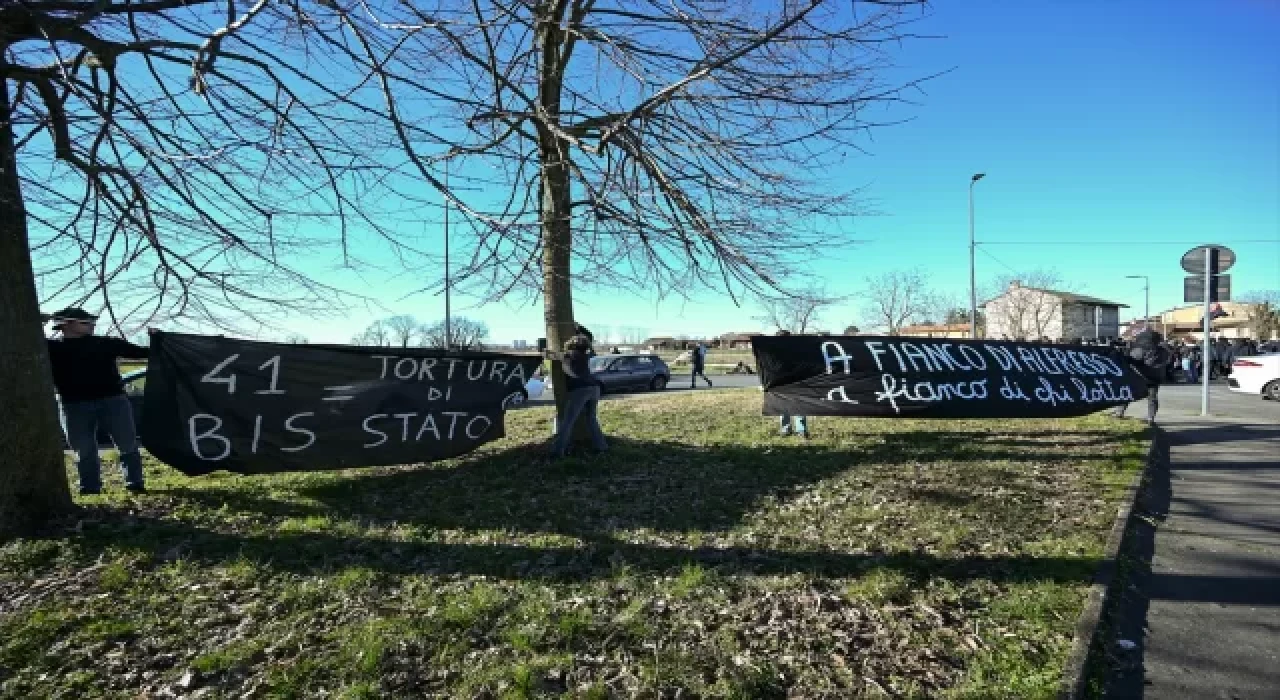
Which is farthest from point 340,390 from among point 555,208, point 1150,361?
point 1150,361

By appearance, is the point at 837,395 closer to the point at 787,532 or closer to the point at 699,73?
the point at 787,532

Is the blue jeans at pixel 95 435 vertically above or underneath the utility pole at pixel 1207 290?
underneath

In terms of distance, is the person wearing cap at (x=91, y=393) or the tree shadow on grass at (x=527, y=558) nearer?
the tree shadow on grass at (x=527, y=558)

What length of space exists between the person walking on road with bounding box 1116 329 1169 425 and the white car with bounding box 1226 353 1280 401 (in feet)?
25.3

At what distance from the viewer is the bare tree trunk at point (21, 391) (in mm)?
4281

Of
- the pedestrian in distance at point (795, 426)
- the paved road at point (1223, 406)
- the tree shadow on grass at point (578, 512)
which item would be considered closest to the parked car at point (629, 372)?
the pedestrian in distance at point (795, 426)

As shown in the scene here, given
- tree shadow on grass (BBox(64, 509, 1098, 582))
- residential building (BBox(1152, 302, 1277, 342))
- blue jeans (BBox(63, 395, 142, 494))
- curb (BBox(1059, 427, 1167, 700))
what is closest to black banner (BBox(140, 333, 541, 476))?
blue jeans (BBox(63, 395, 142, 494))

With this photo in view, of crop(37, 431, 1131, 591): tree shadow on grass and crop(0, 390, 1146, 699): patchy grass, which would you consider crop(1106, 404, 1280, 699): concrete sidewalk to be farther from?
crop(37, 431, 1131, 591): tree shadow on grass

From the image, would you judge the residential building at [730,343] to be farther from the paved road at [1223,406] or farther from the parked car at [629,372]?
the paved road at [1223,406]

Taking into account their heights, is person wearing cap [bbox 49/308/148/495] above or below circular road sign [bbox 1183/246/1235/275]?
below

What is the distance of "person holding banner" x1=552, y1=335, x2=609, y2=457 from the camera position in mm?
6816

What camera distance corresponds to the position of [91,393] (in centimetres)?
552

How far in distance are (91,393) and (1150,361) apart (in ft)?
47.0

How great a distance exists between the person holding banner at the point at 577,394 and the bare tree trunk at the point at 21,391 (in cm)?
415
